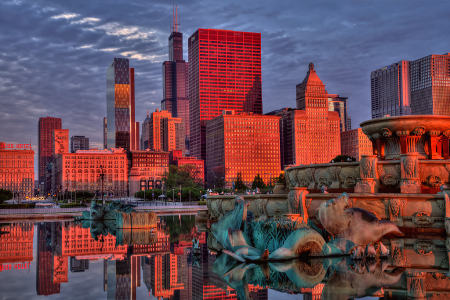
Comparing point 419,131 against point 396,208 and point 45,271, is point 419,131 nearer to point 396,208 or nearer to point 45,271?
point 396,208

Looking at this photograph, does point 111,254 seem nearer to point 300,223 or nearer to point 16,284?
point 16,284

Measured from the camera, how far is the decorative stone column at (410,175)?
22.3 meters

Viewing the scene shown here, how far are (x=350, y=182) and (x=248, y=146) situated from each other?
170146 millimetres

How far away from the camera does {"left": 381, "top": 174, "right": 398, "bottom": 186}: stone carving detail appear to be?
23359 mm

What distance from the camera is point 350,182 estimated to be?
24.3 m

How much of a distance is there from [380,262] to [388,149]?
13465mm

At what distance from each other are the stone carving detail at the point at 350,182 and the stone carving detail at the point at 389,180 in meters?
1.50

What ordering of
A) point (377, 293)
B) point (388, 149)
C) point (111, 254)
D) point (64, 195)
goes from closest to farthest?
point (377, 293) < point (111, 254) < point (388, 149) < point (64, 195)

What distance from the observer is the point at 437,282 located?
1248 centimetres

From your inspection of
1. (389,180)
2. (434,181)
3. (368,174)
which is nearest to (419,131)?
(434,181)

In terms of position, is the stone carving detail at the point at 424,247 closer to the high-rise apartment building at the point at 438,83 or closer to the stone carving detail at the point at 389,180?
the stone carving detail at the point at 389,180

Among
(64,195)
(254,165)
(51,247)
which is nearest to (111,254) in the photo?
(51,247)

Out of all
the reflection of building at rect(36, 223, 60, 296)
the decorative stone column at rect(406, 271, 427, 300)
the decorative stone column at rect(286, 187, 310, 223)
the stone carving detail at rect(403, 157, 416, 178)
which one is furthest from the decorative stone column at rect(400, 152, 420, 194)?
the reflection of building at rect(36, 223, 60, 296)

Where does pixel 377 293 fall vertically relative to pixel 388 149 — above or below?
below
